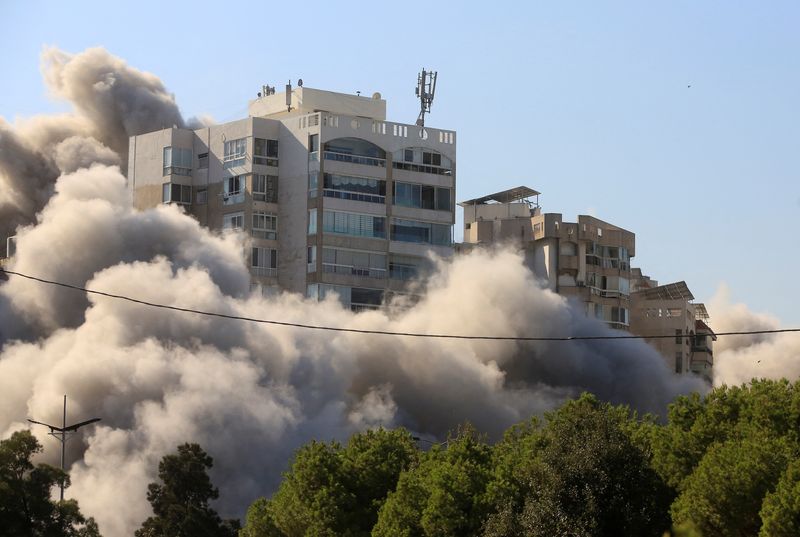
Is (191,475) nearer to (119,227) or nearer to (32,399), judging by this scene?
(32,399)

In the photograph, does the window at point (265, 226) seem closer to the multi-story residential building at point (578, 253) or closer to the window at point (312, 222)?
the window at point (312, 222)

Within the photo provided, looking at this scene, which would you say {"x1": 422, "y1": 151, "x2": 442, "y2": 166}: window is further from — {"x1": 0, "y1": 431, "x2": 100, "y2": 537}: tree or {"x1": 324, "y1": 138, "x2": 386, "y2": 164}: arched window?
{"x1": 0, "y1": 431, "x2": 100, "y2": 537}: tree

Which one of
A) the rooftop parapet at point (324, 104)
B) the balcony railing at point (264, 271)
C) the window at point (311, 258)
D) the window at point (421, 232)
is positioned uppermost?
the rooftop parapet at point (324, 104)

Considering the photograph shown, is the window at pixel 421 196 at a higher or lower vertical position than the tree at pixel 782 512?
higher

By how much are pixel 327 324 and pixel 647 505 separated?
47.9 metres

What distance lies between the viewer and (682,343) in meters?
128

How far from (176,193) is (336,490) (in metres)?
52.1

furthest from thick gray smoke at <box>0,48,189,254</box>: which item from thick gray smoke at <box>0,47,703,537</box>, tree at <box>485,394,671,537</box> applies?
tree at <box>485,394,671,537</box>

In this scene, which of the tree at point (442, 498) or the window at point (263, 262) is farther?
the window at point (263, 262)

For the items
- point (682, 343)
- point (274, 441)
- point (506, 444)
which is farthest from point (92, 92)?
point (506, 444)

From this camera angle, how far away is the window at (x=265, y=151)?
368 ft

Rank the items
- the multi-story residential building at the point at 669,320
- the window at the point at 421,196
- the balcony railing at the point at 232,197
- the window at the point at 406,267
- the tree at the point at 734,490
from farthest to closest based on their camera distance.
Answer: the multi-story residential building at the point at 669,320, the window at the point at 421,196, the window at the point at 406,267, the balcony railing at the point at 232,197, the tree at the point at 734,490

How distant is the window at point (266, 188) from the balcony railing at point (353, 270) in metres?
6.07

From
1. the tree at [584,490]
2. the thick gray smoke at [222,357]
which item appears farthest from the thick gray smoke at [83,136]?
the tree at [584,490]
